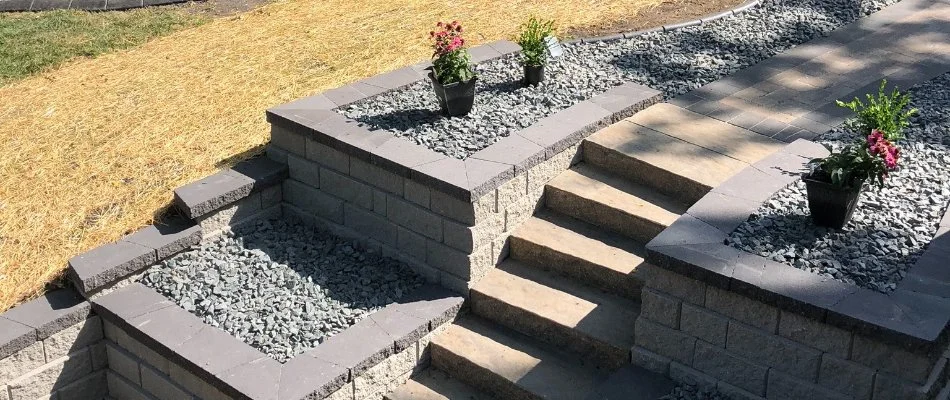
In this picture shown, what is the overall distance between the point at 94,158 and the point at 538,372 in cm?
352

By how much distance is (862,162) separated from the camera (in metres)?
5.58

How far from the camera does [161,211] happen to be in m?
7.05

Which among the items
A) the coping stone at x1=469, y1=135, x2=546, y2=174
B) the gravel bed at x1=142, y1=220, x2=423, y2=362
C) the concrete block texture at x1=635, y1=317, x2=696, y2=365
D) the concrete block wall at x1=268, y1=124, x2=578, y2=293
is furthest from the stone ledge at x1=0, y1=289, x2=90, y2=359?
the concrete block texture at x1=635, y1=317, x2=696, y2=365

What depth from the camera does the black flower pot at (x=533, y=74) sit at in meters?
7.71

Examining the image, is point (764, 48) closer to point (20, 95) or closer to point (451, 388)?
point (451, 388)

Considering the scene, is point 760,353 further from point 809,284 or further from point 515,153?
point 515,153

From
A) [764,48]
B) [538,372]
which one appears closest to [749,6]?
[764,48]

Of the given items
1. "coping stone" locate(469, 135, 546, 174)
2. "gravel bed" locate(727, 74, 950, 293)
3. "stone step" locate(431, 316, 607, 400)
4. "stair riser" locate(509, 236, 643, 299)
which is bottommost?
"stone step" locate(431, 316, 607, 400)

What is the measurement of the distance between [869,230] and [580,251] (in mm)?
1651

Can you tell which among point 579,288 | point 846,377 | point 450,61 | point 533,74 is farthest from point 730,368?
point 533,74

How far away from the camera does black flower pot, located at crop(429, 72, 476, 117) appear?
7.09 metres

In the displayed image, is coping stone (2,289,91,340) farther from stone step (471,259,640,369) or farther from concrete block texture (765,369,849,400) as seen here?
concrete block texture (765,369,849,400)

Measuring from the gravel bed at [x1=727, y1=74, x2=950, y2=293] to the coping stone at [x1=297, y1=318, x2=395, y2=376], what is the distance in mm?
1958

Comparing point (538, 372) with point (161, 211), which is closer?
point (538, 372)
